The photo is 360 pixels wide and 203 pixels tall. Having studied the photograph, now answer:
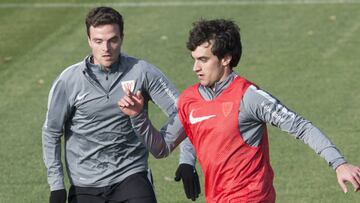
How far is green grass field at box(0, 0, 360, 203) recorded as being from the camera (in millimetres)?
14031

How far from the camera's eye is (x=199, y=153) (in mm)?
9164

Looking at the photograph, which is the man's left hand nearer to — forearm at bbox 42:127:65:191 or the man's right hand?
the man's right hand

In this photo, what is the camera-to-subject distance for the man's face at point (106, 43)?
1002cm

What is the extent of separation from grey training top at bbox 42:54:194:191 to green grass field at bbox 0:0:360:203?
10.2 ft

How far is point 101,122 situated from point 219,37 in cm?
166

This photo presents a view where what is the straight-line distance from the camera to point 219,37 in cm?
906

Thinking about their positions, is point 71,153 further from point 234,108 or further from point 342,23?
point 342,23


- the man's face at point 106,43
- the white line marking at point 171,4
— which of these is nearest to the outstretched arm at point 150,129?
the man's face at point 106,43

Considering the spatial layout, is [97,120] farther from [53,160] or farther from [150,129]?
[150,129]

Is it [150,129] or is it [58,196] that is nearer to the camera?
[150,129]

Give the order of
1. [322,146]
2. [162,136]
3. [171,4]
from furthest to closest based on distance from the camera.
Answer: [171,4] → [162,136] → [322,146]

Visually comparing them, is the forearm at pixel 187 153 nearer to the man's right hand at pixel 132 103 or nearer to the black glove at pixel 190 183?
the black glove at pixel 190 183

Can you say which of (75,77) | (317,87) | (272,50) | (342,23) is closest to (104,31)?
(75,77)

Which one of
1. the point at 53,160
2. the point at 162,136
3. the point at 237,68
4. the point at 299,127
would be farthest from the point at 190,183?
the point at 237,68
